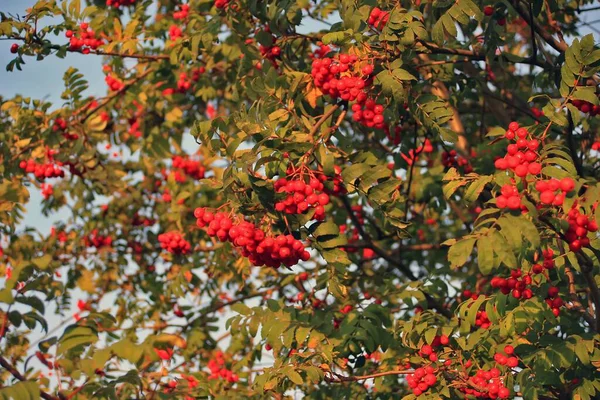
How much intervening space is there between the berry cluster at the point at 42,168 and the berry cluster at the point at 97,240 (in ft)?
6.63

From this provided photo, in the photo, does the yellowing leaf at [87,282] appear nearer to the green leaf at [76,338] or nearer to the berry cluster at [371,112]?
the berry cluster at [371,112]

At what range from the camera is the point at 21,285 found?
313 centimetres

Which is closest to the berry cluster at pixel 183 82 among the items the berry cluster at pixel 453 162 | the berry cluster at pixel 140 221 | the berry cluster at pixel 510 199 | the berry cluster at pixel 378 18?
the berry cluster at pixel 140 221

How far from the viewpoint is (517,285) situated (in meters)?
4.07

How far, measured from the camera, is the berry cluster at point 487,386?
12.8 feet

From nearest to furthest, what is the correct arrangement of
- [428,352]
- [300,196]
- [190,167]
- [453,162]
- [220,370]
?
1. [300,196]
2. [428,352]
3. [453,162]
4. [220,370]
5. [190,167]

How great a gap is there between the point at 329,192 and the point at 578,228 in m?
1.61

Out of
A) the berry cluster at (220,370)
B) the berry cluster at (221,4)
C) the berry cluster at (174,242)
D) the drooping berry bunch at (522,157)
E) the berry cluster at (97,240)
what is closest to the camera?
the drooping berry bunch at (522,157)

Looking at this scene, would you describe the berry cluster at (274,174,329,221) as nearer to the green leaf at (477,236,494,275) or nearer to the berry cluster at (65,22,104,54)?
the green leaf at (477,236,494,275)

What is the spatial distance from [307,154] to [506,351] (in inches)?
62.5

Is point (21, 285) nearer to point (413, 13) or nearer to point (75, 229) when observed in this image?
point (413, 13)

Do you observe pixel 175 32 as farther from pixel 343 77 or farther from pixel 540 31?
pixel 540 31

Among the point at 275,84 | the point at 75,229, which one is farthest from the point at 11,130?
the point at 275,84

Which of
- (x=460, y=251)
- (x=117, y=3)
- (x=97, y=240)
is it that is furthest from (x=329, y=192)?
(x=97, y=240)
